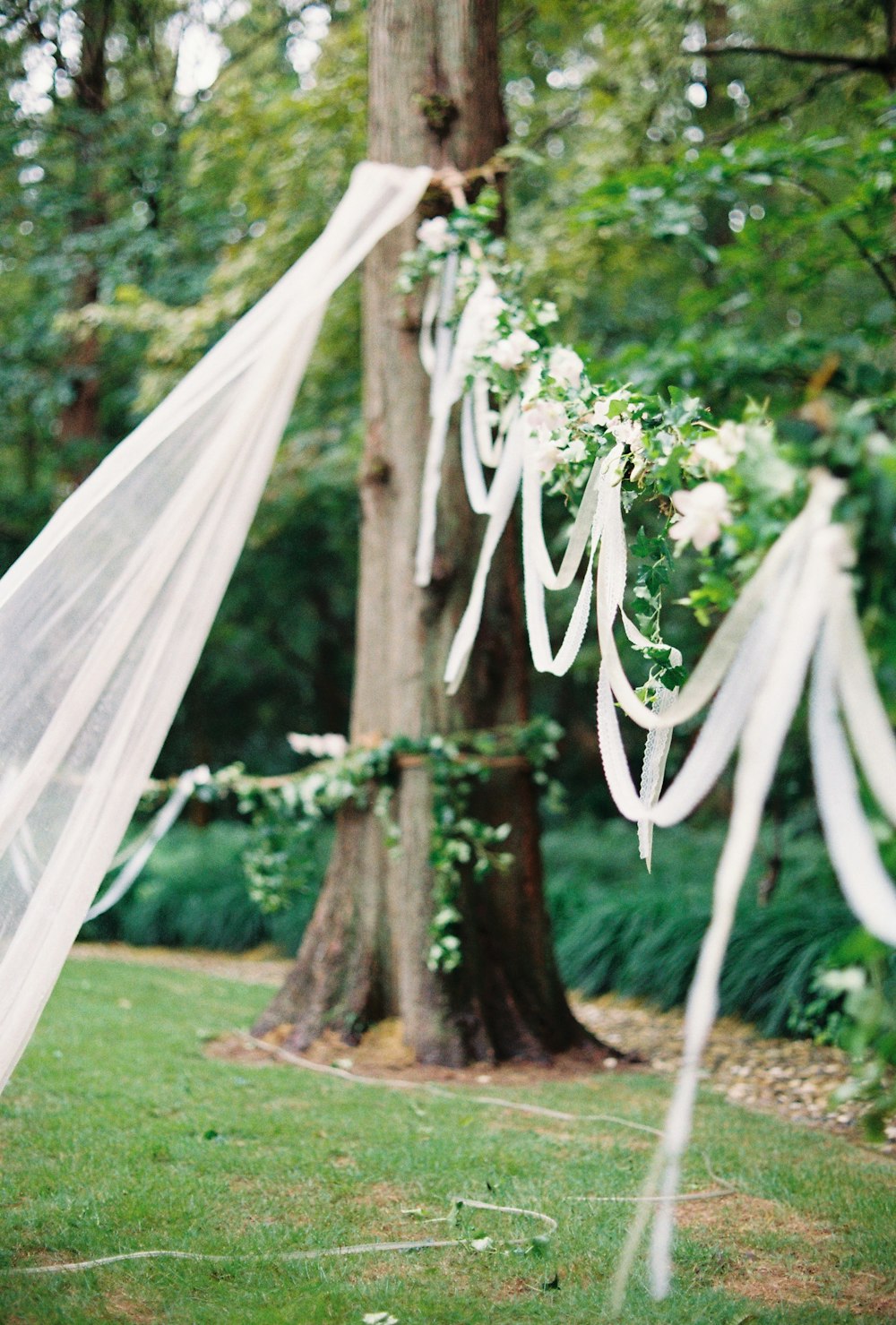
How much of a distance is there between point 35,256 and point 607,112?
5069 millimetres

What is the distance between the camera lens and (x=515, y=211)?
9297 mm

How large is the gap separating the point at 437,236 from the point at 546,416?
5.64 ft

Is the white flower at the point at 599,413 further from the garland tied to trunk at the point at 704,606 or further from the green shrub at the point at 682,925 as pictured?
the green shrub at the point at 682,925

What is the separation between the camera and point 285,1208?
9.18 feet

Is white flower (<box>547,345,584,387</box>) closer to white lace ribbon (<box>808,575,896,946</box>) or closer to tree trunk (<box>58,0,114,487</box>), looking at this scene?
Answer: white lace ribbon (<box>808,575,896,946</box>)

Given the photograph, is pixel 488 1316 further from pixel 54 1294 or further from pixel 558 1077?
pixel 558 1077

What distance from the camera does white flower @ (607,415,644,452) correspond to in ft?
8.17

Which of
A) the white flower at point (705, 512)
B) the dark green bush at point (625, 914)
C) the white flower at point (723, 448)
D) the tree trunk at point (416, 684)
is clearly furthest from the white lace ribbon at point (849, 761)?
the tree trunk at point (416, 684)

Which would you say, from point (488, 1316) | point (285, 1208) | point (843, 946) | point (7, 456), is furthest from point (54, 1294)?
point (7, 456)

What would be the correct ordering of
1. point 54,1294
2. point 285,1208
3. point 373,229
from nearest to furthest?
point 54,1294 < point 285,1208 < point 373,229

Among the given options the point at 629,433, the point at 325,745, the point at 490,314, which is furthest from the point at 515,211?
the point at 629,433

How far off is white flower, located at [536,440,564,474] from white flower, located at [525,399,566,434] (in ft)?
0.15

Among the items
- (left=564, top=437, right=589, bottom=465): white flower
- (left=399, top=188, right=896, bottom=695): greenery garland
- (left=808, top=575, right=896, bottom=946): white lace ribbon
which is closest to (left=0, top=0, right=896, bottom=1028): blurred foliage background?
(left=399, top=188, right=896, bottom=695): greenery garland

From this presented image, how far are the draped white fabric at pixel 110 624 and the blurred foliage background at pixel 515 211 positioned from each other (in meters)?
1.58
